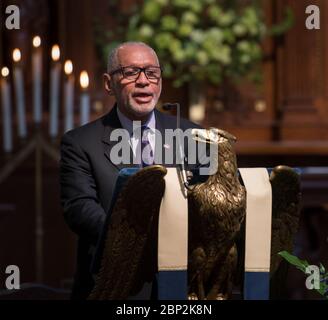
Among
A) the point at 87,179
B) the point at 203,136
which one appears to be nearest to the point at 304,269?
the point at 203,136

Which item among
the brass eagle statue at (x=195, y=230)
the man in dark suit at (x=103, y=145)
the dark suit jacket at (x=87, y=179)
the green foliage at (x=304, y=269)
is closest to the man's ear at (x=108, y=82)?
the man in dark suit at (x=103, y=145)

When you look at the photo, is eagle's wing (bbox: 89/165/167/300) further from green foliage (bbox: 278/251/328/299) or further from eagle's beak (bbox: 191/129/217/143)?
green foliage (bbox: 278/251/328/299)

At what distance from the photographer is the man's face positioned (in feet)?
8.93

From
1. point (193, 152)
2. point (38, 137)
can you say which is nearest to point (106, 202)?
point (193, 152)

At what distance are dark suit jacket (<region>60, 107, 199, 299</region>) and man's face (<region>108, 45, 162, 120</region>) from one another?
5.5 inches

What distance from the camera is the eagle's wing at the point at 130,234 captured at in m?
2.54

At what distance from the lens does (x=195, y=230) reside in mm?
2621

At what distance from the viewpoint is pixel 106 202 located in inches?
111

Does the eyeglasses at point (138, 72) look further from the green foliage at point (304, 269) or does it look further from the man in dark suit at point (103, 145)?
the green foliage at point (304, 269)

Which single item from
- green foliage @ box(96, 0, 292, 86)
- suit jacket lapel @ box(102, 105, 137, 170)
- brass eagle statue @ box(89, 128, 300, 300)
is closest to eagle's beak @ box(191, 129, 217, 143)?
brass eagle statue @ box(89, 128, 300, 300)

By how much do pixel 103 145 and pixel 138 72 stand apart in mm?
297

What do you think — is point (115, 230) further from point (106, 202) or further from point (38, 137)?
point (38, 137)

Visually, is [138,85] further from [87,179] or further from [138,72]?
[87,179]

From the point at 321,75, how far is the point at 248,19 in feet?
2.16
